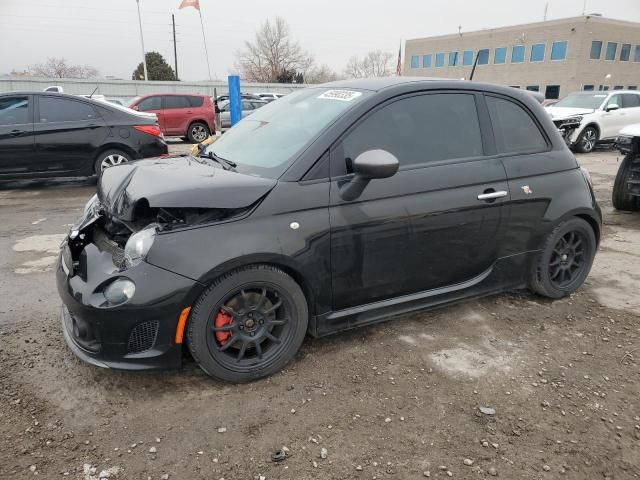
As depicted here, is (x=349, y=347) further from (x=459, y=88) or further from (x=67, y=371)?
(x=459, y=88)

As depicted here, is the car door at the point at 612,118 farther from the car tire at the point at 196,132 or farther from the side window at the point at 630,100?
the car tire at the point at 196,132

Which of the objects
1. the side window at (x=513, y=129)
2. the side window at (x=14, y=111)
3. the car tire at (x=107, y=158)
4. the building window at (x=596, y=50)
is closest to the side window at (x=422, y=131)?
the side window at (x=513, y=129)

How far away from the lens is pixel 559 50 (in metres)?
48.0

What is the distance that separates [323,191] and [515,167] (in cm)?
149

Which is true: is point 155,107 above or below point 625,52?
below

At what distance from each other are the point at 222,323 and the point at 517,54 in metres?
57.9

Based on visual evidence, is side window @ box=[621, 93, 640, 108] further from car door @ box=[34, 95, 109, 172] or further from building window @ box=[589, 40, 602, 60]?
building window @ box=[589, 40, 602, 60]

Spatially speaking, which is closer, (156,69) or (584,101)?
(584,101)

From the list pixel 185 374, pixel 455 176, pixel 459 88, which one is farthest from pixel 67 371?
pixel 459 88

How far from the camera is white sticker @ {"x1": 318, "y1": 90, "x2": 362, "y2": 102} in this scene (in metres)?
3.04

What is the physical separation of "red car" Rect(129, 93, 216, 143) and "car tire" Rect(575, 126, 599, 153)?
35.7 feet

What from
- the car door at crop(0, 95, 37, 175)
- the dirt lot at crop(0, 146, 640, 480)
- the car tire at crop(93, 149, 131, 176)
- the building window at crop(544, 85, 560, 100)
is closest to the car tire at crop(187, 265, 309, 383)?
the dirt lot at crop(0, 146, 640, 480)

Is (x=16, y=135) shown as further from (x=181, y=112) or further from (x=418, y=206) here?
(x=181, y=112)

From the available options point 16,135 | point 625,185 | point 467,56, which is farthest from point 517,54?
point 16,135
